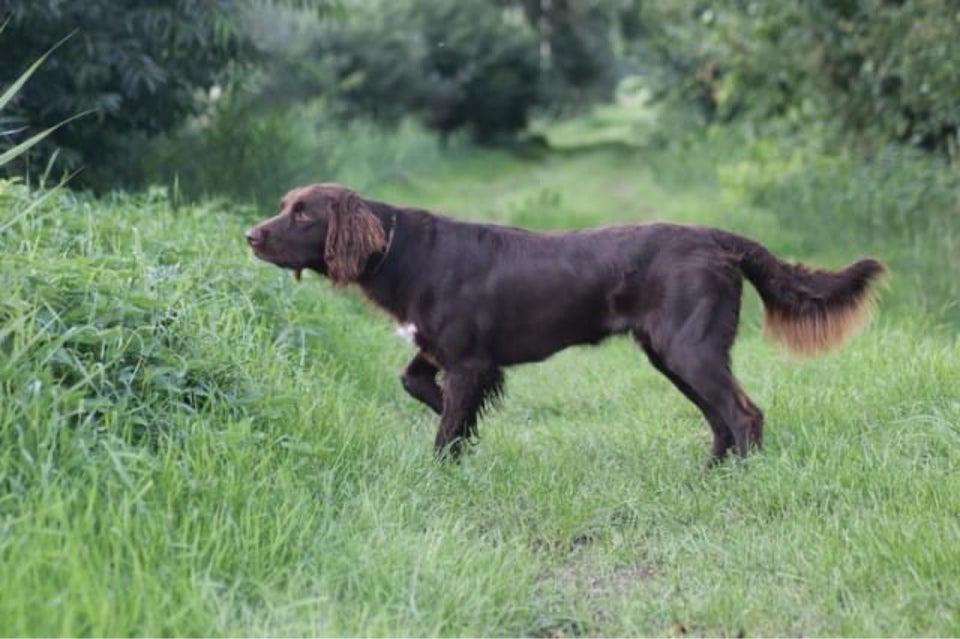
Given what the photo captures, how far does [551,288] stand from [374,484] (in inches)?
49.7

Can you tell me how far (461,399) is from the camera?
15.6 feet

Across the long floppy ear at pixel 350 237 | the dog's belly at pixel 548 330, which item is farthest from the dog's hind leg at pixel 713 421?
the long floppy ear at pixel 350 237

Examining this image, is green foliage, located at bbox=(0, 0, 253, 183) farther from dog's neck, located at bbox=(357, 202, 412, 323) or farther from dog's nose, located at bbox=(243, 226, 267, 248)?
dog's neck, located at bbox=(357, 202, 412, 323)

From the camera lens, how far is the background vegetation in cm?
308

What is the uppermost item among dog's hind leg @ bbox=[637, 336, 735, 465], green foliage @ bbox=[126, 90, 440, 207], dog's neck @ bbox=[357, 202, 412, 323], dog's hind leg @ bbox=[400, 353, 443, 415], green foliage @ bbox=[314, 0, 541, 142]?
dog's neck @ bbox=[357, 202, 412, 323]

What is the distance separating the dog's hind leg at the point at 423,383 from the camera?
510 centimetres

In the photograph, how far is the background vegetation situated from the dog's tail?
1.03ft

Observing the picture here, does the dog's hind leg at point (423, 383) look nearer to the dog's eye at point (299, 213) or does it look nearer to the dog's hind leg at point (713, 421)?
the dog's eye at point (299, 213)

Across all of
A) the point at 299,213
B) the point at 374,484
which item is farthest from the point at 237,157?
the point at 374,484

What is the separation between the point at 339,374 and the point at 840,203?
5357 millimetres

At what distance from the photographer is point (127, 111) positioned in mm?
8875

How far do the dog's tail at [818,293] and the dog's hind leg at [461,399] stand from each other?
1.18 metres

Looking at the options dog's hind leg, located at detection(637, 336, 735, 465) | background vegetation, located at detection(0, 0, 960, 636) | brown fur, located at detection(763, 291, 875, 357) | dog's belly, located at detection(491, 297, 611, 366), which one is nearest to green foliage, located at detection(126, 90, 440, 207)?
background vegetation, located at detection(0, 0, 960, 636)

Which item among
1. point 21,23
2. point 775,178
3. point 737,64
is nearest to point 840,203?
point 775,178
